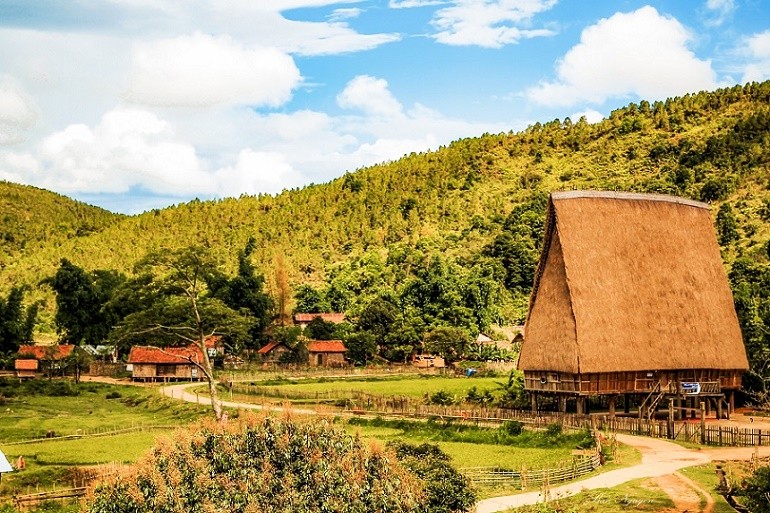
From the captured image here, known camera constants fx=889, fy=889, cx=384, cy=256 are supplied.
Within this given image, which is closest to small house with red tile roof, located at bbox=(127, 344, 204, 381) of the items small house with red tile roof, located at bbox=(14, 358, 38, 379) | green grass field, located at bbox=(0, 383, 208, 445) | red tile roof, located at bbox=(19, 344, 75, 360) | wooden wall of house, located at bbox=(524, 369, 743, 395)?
green grass field, located at bbox=(0, 383, 208, 445)

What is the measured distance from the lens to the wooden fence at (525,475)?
2638 centimetres

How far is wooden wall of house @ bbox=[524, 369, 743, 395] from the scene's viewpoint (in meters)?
39.8

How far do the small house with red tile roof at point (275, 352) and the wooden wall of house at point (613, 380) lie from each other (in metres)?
37.4

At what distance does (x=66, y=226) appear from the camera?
490 ft

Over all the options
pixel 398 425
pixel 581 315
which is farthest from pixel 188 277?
pixel 581 315

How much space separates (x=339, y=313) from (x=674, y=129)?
5141 centimetres

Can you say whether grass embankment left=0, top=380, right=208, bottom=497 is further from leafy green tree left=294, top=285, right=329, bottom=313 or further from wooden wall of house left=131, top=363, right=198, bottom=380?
leafy green tree left=294, top=285, right=329, bottom=313

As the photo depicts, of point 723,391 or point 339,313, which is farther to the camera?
point 339,313

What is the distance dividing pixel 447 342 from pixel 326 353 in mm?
10266

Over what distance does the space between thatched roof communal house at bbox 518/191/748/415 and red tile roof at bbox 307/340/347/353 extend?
33422 mm

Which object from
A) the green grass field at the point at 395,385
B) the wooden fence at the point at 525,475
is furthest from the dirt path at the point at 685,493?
the green grass field at the point at 395,385

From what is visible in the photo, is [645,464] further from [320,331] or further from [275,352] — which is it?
[320,331]

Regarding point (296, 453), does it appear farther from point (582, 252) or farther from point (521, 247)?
point (521, 247)

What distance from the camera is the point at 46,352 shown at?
70375 millimetres
